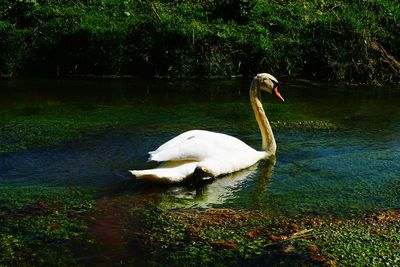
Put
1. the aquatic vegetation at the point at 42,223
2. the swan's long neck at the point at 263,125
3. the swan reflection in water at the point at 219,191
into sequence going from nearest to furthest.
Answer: the aquatic vegetation at the point at 42,223 < the swan reflection in water at the point at 219,191 < the swan's long neck at the point at 263,125

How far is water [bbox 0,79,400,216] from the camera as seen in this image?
252 inches

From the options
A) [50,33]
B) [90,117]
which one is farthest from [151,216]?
[50,33]

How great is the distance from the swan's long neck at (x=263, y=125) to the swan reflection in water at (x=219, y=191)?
0.44 metres

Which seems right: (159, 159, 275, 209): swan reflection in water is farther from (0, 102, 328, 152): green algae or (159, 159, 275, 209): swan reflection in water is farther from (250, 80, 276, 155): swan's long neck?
(0, 102, 328, 152): green algae

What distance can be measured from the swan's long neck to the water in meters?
0.19

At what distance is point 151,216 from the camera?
5707mm

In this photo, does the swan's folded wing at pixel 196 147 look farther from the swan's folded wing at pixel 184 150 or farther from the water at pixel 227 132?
the water at pixel 227 132

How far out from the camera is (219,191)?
21.5 ft

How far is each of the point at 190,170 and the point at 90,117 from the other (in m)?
3.75

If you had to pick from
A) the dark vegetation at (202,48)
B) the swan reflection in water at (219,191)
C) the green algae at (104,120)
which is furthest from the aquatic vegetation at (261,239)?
the dark vegetation at (202,48)

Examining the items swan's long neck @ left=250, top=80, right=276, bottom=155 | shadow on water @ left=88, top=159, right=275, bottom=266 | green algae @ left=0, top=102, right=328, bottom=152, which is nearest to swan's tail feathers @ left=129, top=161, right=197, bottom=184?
shadow on water @ left=88, top=159, right=275, bottom=266

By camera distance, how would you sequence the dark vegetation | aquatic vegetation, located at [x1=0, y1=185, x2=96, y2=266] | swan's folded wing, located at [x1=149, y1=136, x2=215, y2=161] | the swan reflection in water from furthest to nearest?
the dark vegetation
swan's folded wing, located at [x1=149, y1=136, x2=215, y2=161]
the swan reflection in water
aquatic vegetation, located at [x1=0, y1=185, x2=96, y2=266]

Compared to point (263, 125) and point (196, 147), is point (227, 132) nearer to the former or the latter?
point (263, 125)

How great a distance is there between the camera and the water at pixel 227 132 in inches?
252
